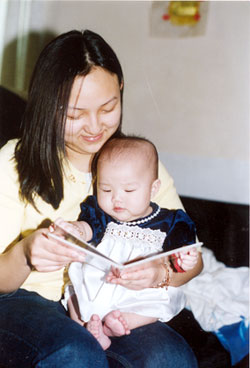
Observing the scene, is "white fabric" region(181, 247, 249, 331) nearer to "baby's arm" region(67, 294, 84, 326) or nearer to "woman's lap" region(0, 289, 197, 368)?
"woman's lap" region(0, 289, 197, 368)

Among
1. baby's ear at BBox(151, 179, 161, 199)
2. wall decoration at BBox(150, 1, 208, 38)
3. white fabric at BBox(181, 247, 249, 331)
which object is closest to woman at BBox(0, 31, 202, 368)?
baby's ear at BBox(151, 179, 161, 199)

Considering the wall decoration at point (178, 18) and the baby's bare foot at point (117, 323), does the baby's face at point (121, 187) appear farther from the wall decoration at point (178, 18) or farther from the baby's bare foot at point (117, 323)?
the wall decoration at point (178, 18)

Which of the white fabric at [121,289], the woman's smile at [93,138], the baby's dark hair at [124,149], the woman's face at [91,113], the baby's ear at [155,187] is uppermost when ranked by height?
the woman's face at [91,113]

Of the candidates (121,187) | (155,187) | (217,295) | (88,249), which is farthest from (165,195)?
(217,295)

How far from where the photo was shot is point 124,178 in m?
0.89

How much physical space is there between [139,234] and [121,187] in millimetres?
117

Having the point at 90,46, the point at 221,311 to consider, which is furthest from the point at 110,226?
the point at 221,311

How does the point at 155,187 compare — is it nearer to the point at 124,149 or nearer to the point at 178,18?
the point at 124,149

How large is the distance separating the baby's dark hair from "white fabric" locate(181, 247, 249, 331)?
0.59 m

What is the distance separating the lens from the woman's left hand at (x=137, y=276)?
0.76 m

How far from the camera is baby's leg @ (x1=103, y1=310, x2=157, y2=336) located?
2.64 feet

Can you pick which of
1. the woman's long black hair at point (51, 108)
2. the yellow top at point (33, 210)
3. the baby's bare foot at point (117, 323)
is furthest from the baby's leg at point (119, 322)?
the woman's long black hair at point (51, 108)

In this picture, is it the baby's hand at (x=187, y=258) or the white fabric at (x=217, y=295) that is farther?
the white fabric at (x=217, y=295)

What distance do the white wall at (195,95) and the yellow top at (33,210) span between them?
0.77 m
